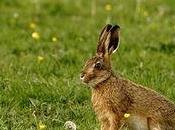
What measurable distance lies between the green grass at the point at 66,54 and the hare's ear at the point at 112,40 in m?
0.79

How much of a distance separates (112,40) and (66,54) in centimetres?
301

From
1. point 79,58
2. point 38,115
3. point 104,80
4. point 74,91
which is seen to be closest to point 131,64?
point 79,58

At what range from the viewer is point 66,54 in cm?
946

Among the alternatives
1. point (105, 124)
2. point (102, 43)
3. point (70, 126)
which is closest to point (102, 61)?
point (102, 43)

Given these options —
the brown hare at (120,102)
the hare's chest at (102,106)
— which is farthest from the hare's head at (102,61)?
the hare's chest at (102,106)

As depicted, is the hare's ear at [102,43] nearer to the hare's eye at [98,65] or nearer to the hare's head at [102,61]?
the hare's head at [102,61]

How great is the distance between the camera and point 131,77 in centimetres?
825

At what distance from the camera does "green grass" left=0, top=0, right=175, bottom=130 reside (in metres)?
7.22

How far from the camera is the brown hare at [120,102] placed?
611cm

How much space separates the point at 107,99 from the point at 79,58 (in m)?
3.23

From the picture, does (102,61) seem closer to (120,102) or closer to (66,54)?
(120,102)

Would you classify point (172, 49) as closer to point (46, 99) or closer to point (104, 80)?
point (46, 99)

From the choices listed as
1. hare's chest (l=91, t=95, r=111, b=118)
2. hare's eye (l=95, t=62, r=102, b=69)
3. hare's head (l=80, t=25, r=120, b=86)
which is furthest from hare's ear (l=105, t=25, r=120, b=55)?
hare's chest (l=91, t=95, r=111, b=118)

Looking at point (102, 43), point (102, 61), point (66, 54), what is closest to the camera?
point (102, 61)
